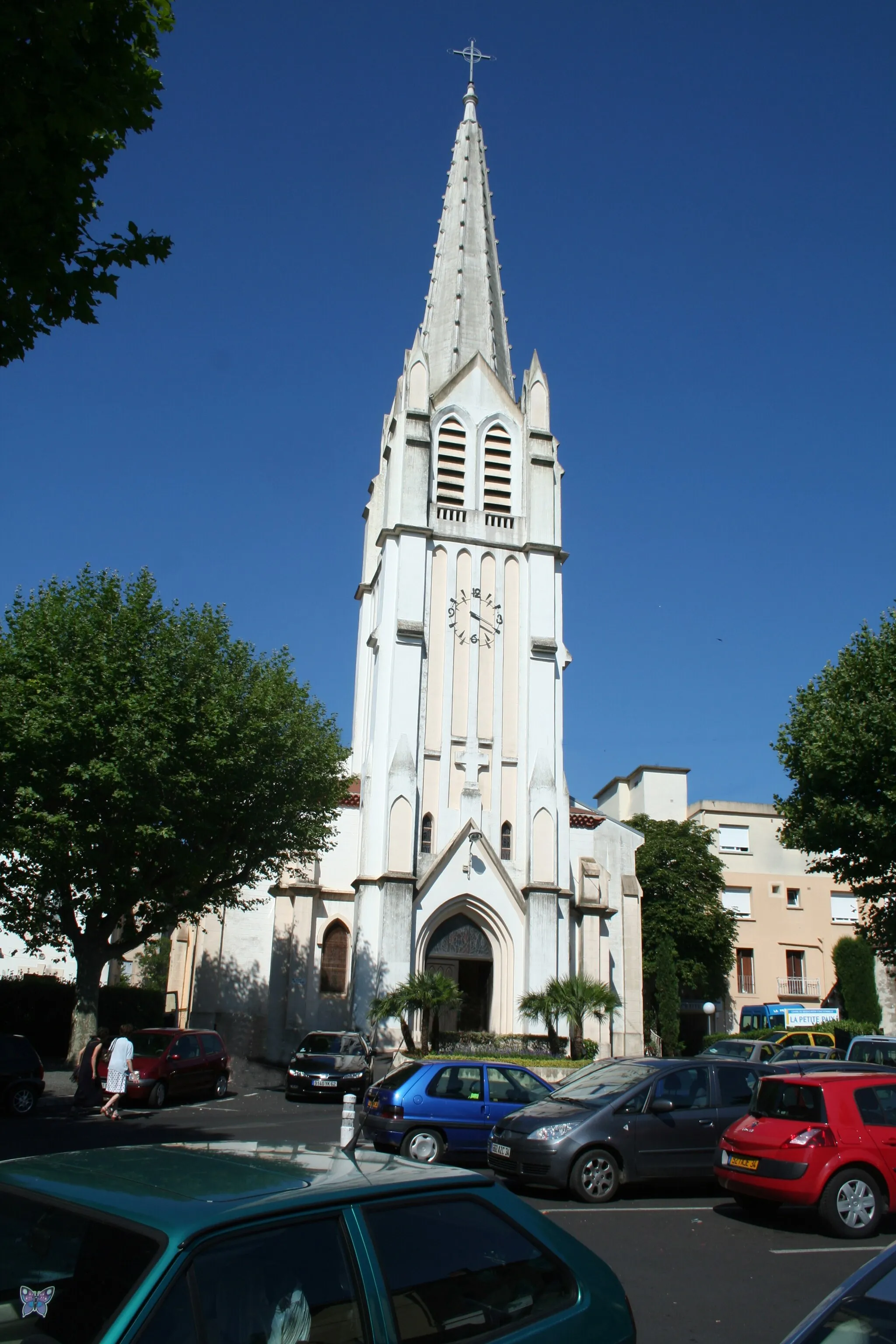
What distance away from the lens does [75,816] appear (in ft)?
74.9

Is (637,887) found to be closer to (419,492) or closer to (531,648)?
(531,648)

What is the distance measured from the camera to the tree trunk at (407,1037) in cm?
2603

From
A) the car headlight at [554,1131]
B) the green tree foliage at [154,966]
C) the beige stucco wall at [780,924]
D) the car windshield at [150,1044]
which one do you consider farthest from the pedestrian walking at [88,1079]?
the green tree foliage at [154,966]

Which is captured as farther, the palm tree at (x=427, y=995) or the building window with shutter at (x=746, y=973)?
the building window with shutter at (x=746, y=973)

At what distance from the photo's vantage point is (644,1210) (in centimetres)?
1097

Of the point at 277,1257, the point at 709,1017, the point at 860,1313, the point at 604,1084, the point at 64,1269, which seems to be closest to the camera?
the point at 64,1269

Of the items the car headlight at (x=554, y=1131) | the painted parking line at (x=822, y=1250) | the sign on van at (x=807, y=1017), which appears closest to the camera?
the painted parking line at (x=822, y=1250)

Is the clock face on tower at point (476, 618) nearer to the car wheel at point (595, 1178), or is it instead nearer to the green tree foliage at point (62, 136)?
the car wheel at point (595, 1178)

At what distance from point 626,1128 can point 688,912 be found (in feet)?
119

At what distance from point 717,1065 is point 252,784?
49.2ft

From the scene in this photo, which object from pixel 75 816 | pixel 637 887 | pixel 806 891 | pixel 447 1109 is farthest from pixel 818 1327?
pixel 806 891

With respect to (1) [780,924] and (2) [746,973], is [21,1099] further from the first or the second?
(1) [780,924]

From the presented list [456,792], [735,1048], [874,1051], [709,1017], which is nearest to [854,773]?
[874,1051]

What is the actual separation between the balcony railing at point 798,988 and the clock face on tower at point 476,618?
25.1 meters
